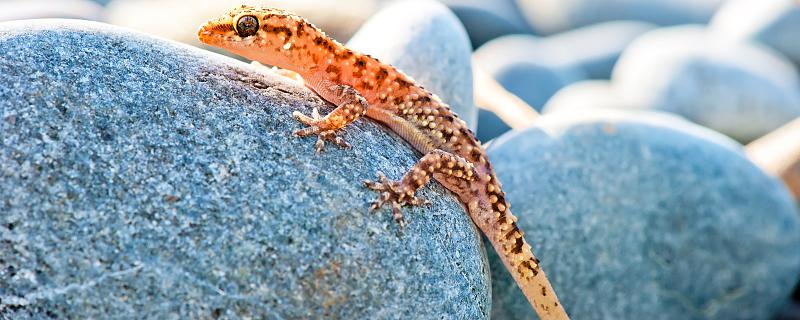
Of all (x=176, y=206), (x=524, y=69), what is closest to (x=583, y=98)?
(x=524, y=69)

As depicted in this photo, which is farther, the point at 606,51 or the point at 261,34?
the point at 606,51

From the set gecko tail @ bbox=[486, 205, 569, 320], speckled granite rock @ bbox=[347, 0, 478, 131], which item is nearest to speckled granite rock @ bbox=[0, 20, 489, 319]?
gecko tail @ bbox=[486, 205, 569, 320]

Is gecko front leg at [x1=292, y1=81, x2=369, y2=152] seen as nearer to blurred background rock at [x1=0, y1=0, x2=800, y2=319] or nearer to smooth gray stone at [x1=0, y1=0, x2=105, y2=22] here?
blurred background rock at [x1=0, y1=0, x2=800, y2=319]

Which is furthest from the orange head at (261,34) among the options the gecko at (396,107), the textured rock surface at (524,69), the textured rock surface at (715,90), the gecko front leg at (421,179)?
the textured rock surface at (715,90)

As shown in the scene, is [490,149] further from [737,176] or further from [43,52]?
[43,52]

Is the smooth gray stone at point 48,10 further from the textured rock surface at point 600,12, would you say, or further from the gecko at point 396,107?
the textured rock surface at point 600,12

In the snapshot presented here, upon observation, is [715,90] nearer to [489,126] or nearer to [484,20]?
[489,126]
